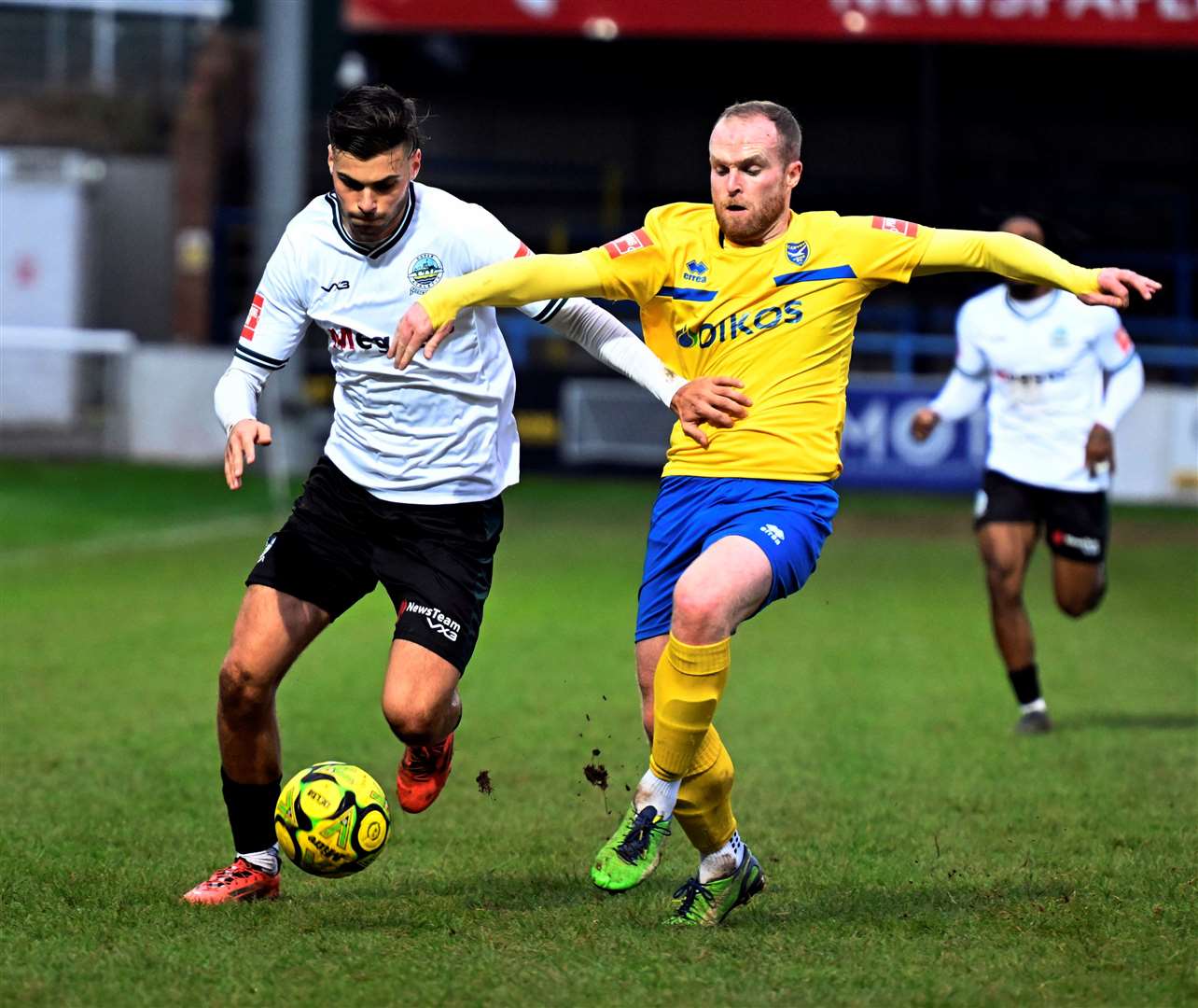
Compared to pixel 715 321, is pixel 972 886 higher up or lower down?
lower down

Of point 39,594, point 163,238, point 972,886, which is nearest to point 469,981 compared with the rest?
point 972,886

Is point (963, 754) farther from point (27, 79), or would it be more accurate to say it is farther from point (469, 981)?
point (27, 79)

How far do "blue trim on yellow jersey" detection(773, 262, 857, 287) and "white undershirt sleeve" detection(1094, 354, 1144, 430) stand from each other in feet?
12.9

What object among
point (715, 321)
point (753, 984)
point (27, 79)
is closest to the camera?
point (753, 984)

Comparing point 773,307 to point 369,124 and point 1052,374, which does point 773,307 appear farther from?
point 1052,374

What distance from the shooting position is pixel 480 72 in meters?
30.7

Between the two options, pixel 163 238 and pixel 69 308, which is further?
pixel 163 238

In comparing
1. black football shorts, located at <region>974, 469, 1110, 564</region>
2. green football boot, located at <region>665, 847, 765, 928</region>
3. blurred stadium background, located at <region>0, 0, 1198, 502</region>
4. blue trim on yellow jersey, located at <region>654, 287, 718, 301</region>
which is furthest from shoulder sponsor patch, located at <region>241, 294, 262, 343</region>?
blurred stadium background, located at <region>0, 0, 1198, 502</region>

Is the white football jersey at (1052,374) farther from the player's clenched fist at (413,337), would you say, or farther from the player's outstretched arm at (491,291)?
the player's clenched fist at (413,337)

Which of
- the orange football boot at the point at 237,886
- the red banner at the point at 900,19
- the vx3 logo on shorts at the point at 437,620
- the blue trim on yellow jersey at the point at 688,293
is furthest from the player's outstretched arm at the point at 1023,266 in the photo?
the red banner at the point at 900,19

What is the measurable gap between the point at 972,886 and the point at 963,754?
2.64m

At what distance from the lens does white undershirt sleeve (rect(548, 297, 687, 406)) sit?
5.50 m

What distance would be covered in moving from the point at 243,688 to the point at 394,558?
596 millimetres

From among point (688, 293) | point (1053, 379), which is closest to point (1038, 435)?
point (1053, 379)
